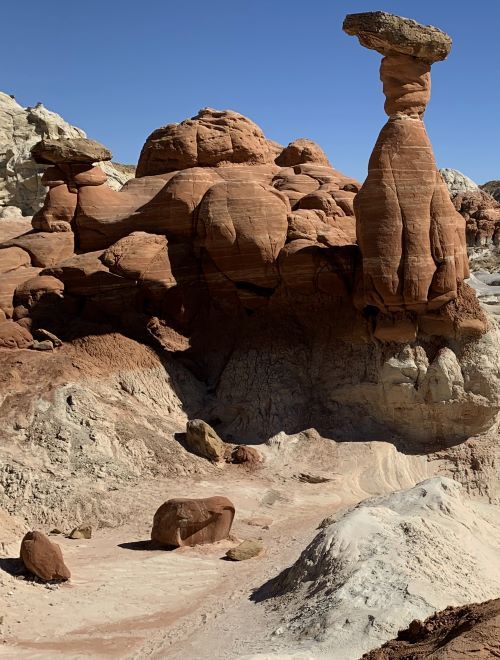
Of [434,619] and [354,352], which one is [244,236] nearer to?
[354,352]

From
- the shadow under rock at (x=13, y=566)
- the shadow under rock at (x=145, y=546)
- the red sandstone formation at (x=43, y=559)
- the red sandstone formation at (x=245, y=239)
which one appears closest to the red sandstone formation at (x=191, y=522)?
the shadow under rock at (x=145, y=546)

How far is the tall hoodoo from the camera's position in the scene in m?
20.8

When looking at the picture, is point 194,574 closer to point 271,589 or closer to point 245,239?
point 271,589

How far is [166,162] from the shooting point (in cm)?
2505

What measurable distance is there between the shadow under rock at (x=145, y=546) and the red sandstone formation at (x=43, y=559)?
2.32m

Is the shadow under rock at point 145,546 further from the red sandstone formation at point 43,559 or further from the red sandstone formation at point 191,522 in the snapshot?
the red sandstone formation at point 43,559

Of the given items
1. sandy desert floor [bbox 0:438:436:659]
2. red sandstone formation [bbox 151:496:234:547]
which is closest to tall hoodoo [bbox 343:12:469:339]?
sandy desert floor [bbox 0:438:436:659]

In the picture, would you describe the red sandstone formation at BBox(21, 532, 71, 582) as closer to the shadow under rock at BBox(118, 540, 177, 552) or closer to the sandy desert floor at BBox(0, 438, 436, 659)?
the sandy desert floor at BBox(0, 438, 436, 659)

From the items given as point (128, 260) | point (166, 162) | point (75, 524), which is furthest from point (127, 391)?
point (166, 162)

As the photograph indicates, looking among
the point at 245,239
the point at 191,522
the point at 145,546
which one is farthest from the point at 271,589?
the point at 245,239

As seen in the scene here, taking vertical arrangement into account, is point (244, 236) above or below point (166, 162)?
below

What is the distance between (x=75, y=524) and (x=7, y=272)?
25.9ft

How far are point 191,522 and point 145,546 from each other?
36.7 inches

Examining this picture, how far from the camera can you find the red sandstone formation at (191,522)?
15.9m
